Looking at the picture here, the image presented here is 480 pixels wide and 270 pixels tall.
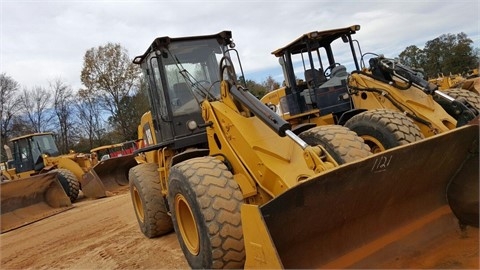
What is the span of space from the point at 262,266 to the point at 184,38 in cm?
359

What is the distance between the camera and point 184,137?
5.24 m

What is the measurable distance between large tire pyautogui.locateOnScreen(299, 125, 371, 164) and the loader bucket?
573 mm

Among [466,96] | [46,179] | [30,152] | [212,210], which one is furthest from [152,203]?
[30,152]

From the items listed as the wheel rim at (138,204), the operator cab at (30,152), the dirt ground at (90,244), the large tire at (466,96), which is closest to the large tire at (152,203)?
the dirt ground at (90,244)

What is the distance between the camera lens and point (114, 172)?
1361 cm

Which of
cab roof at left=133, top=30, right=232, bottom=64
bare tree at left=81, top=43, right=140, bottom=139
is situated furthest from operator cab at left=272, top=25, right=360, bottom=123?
bare tree at left=81, top=43, right=140, bottom=139

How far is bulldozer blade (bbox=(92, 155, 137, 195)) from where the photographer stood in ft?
43.0

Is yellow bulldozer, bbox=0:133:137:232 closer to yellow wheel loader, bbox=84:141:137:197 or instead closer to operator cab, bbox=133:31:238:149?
yellow wheel loader, bbox=84:141:137:197

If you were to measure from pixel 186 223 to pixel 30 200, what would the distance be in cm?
783

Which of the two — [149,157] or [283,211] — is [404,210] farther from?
[149,157]

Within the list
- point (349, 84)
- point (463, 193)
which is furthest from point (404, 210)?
point (349, 84)

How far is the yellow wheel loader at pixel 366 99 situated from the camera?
5113 mm

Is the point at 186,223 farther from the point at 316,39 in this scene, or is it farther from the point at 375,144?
the point at 316,39

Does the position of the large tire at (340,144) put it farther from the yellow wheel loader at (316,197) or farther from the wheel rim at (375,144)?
the wheel rim at (375,144)
